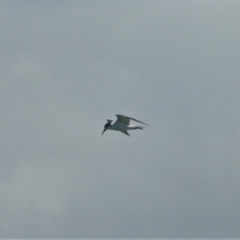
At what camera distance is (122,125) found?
10975cm
